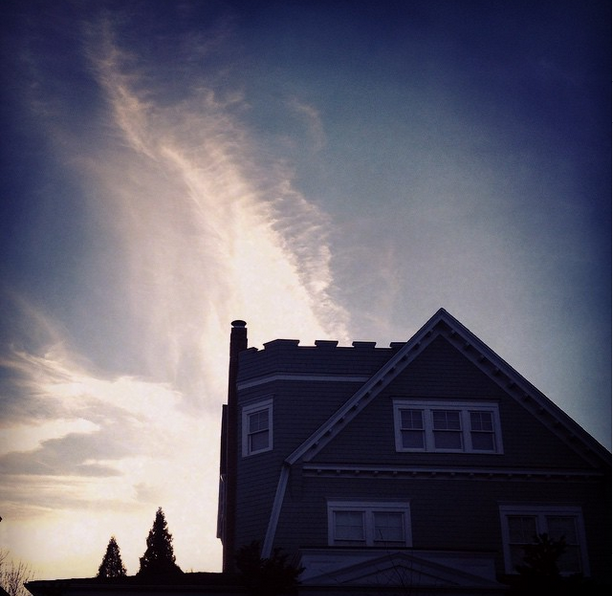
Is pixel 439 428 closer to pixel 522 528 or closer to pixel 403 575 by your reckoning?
pixel 522 528

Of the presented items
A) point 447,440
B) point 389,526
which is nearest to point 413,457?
point 447,440

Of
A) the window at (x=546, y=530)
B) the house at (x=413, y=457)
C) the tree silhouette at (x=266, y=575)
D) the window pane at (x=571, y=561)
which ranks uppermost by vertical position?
the house at (x=413, y=457)

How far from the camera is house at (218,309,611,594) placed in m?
23.3

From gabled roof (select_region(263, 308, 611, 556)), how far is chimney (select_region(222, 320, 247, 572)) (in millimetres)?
3919

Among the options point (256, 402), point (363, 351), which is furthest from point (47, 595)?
point (363, 351)

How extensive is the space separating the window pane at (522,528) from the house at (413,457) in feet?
0.11

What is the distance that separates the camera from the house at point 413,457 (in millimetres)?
23281

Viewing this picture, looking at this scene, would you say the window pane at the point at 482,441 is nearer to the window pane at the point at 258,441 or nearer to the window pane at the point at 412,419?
the window pane at the point at 412,419

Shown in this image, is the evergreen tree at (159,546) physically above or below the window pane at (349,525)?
above

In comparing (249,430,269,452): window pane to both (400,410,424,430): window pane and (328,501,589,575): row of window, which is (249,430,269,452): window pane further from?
(400,410,424,430): window pane

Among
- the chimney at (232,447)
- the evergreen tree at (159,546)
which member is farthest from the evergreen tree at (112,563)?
the chimney at (232,447)

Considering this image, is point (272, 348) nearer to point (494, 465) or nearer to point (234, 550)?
point (234, 550)

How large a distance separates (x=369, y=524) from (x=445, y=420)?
189 inches

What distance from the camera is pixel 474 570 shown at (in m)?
20.4
